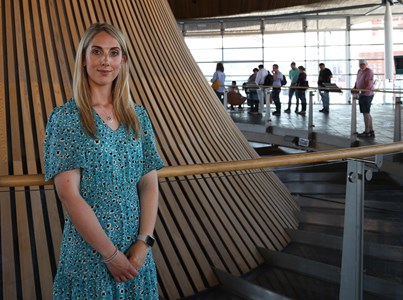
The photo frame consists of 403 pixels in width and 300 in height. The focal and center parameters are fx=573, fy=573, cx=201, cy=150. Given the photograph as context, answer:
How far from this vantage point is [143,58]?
5.23 meters

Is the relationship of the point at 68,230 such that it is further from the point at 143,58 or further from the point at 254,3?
the point at 254,3

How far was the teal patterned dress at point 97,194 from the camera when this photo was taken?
1977 millimetres

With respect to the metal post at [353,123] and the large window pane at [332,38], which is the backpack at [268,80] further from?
the large window pane at [332,38]

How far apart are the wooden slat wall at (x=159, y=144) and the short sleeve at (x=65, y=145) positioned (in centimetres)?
116

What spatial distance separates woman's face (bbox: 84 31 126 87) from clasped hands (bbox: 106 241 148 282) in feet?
1.98

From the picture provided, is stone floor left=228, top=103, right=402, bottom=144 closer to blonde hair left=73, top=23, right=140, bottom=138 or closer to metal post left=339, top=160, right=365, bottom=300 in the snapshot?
metal post left=339, top=160, right=365, bottom=300

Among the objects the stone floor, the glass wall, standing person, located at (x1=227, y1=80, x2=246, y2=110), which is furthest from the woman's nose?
the glass wall

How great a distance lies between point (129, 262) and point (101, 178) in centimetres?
31

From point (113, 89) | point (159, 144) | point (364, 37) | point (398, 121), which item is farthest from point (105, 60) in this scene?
point (364, 37)

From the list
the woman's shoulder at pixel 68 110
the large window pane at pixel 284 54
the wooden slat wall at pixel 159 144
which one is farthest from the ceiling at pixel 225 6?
the woman's shoulder at pixel 68 110

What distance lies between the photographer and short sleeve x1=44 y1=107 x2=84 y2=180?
6.46 feet

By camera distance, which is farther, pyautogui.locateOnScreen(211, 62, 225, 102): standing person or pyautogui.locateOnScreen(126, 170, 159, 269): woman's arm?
pyautogui.locateOnScreen(211, 62, 225, 102): standing person

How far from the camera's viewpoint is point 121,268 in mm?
1960

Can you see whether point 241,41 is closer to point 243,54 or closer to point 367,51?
point 243,54
